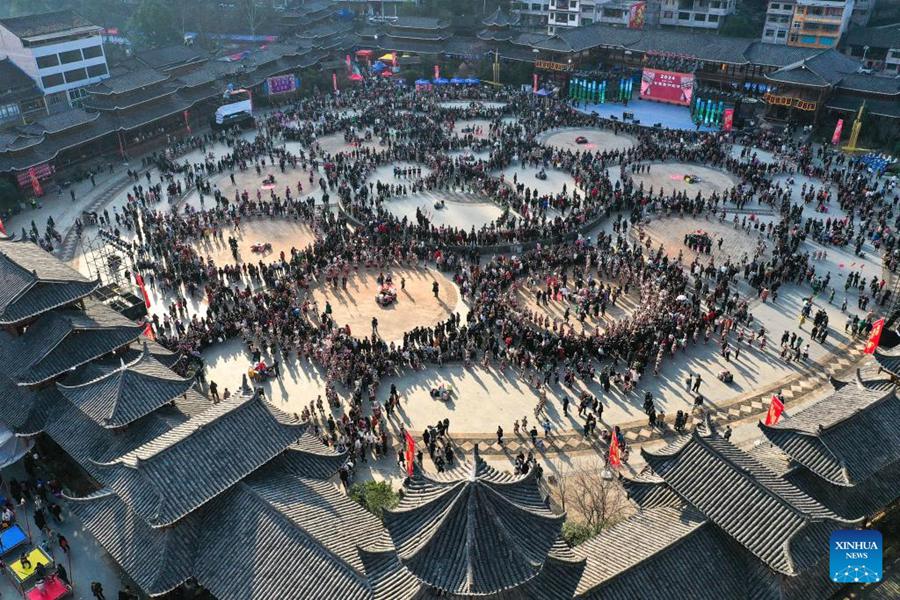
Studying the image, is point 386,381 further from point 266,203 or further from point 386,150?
point 386,150

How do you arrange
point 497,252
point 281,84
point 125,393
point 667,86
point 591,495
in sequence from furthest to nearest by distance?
point 281,84, point 667,86, point 497,252, point 591,495, point 125,393

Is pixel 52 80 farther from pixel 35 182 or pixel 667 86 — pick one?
pixel 667 86

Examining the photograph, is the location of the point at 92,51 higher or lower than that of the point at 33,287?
higher

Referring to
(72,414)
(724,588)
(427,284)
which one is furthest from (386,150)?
(724,588)

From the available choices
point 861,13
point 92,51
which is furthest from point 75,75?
point 861,13

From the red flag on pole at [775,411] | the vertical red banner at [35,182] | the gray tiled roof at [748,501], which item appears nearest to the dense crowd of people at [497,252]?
the red flag on pole at [775,411]

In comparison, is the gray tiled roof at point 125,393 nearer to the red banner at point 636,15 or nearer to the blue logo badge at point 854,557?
the blue logo badge at point 854,557
